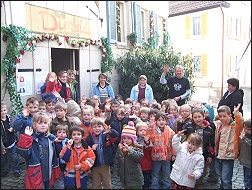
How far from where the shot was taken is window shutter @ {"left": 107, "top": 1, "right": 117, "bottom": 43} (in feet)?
25.0

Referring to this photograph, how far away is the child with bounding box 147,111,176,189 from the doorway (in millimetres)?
3826

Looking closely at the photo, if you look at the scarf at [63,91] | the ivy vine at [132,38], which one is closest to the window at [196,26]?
the ivy vine at [132,38]

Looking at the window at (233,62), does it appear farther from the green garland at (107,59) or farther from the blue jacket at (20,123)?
the blue jacket at (20,123)

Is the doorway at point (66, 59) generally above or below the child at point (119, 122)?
above

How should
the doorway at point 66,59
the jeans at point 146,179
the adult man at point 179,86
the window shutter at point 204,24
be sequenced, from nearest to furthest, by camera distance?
the jeans at point 146,179 < the adult man at point 179,86 < the doorway at point 66,59 < the window shutter at point 204,24

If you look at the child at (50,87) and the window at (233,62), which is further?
the window at (233,62)

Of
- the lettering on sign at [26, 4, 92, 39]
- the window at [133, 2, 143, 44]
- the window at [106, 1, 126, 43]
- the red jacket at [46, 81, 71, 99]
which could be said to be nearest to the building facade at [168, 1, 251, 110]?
the window at [133, 2, 143, 44]

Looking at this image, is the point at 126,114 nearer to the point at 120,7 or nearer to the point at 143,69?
the point at 143,69

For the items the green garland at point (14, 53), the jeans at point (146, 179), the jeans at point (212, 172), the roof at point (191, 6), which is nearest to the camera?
the jeans at point (146, 179)

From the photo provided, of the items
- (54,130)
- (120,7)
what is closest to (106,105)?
(54,130)

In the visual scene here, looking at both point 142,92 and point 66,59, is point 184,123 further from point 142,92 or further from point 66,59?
point 66,59

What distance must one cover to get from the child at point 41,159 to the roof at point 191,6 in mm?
15820

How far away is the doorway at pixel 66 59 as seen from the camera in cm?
686

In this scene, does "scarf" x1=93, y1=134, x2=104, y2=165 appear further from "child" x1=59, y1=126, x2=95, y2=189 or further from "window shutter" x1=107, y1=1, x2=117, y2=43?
"window shutter" x1=107, y1=1, x2=117, y2=43
